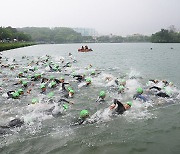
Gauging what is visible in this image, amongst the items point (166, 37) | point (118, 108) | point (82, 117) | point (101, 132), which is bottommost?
point (101, 132)

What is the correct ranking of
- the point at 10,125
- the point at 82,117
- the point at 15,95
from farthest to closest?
the point at 15,95, the point at 82,117, the point at 10,125

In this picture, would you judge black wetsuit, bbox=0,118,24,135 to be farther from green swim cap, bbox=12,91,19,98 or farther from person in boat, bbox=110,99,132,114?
person in boat, bbox=110,99,132,114

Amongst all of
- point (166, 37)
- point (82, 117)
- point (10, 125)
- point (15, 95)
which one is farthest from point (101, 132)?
point (166, 37)

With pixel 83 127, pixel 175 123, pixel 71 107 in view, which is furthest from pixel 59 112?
pixel 175 123

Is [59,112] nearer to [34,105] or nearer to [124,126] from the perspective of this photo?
[34,105]

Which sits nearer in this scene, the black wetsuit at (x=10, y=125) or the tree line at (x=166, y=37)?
the black wetsuit at (x=10, y=125)

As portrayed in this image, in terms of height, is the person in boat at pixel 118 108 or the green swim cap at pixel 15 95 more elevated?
the person in boat at pixel 118 108

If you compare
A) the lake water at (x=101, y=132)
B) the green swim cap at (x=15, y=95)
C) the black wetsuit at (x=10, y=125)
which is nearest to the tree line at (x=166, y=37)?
the green swim cap at (x=15, y=95)

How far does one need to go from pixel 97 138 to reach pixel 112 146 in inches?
35.9

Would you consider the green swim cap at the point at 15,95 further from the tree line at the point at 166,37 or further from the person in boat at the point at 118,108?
the tree line at the point at 166,37

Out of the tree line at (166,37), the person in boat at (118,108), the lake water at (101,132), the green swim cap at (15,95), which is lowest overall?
the lake water at (101,132)

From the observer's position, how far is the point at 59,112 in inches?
525

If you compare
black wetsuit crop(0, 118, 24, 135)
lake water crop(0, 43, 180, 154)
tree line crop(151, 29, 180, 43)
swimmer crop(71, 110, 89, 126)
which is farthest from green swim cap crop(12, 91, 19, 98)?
tree line crop(151, 29, 180, 43)

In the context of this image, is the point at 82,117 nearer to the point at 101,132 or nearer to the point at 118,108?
the point at 101,132
